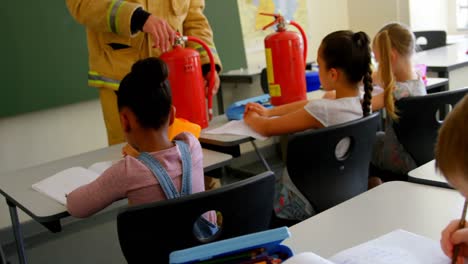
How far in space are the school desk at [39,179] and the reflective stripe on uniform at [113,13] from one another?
470 mm

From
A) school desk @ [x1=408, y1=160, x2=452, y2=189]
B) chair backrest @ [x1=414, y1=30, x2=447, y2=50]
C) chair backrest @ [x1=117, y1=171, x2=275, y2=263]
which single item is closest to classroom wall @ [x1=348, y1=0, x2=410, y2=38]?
chair backrest @ [x1=414, y1=30, x2=447, y2=50]

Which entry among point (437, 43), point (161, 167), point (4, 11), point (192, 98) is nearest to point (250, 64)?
point (437, 43)

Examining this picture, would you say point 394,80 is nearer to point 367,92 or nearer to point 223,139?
Answer: point 367,92

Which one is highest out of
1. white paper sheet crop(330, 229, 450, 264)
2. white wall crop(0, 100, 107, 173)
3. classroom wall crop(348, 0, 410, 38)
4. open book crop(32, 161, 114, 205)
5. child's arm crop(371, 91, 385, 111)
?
classroom wall crop(348, 0, 410, 38)

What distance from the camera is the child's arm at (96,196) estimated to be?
52.8 inches

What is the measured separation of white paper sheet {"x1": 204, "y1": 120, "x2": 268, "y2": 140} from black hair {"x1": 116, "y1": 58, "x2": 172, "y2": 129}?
21.3 inches

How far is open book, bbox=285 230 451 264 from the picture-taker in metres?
0.89

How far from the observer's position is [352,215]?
1154mm

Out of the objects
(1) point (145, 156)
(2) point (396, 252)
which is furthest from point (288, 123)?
(2) point (396, 252)

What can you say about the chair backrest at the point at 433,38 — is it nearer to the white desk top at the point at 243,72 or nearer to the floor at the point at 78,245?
the white desk top at the point at 243,72

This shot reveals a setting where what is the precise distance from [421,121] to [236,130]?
70 centimetres

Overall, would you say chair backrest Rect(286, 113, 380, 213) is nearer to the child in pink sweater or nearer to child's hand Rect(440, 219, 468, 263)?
the child in pink sweater

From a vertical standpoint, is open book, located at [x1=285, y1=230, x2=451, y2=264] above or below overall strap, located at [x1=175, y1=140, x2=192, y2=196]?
below

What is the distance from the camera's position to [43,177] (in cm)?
173
